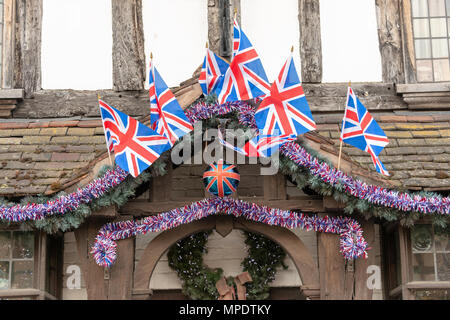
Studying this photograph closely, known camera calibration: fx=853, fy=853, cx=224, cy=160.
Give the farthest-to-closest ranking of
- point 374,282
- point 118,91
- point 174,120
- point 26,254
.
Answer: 1. point 118,91
2. point 374,282
3. point 26,254
4. point 174,120

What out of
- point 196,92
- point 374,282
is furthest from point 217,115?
point 374,282

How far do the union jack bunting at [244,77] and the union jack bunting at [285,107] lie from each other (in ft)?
0.39

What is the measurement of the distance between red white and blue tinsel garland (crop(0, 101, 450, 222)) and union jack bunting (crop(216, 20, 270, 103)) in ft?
1.95

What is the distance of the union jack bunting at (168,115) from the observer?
779 cm

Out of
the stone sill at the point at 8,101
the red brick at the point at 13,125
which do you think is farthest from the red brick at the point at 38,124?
the stone sill at the point at 8,101

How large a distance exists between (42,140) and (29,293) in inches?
64.7

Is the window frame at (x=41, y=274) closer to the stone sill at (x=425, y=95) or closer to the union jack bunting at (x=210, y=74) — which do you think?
the union jack bunting at (x=210, y=74)

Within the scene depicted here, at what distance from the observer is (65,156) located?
847 cm

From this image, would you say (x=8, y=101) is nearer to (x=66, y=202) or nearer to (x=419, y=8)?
(x=66, y=202)

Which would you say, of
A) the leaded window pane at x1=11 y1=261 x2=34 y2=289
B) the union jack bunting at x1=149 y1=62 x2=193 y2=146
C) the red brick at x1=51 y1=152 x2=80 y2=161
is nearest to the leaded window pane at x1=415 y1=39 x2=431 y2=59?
the union jack bunting at x1=149 y1=62 x2=193 y2=146

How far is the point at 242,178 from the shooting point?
9.53 m

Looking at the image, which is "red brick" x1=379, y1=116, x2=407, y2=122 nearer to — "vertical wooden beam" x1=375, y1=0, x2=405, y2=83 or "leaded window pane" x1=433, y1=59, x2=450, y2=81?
"vertical wooden beam" x1=375, y1=0, x2=405, y2=83

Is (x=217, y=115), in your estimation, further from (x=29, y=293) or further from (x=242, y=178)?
(x=29, y=293)

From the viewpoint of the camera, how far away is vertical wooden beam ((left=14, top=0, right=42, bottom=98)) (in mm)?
9617
